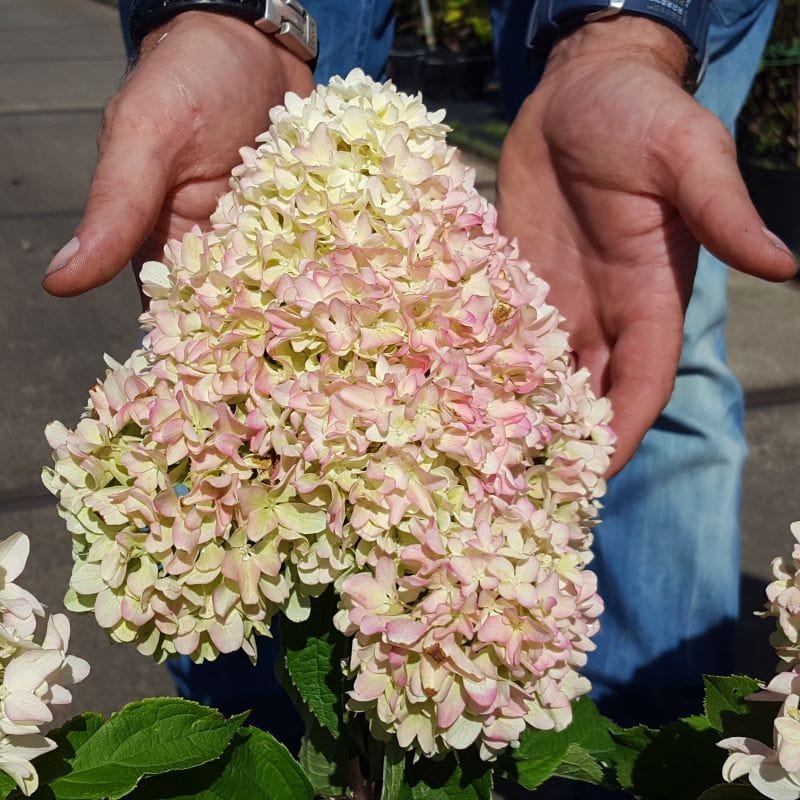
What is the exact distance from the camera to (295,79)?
1.65 metres

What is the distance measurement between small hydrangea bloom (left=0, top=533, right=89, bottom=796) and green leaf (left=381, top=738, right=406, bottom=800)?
1.04ft

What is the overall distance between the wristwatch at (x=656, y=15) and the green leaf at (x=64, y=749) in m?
1.28

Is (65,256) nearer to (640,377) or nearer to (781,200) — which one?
(640,377)

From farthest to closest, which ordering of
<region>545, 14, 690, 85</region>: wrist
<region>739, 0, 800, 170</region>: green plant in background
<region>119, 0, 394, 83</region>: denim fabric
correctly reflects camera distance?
1. <region>739, 0, 800, 170</region>: green plant in background
2. <region>119, 0, 394, 83</region>: denim fabric
3. <region>545, 14, 690, 85</region>: wrist

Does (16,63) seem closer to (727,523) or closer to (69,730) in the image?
(727,523)

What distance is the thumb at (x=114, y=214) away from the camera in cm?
111

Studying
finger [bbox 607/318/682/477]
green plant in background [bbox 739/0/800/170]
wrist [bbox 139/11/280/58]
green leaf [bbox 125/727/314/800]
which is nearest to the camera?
green leaf [bbox 125/727/314/800]

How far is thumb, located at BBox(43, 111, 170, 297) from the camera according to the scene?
3.65ft

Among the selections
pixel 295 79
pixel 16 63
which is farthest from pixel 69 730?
pixel 16 63

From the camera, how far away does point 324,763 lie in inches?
44.8

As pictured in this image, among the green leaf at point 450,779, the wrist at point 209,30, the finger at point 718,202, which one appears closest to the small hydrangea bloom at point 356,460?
the green leaf at point 450,779

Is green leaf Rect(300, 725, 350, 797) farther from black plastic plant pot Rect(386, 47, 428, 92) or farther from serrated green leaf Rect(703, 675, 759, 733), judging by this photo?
black plastic plant pot Rect(386, 47, 428, 92)

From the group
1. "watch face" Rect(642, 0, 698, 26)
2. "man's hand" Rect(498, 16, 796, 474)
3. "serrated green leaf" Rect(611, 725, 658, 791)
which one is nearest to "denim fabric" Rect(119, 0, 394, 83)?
"man's hand" Rect(498, 16, 796, 474)

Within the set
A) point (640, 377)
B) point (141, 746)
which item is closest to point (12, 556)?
point (141, 746)
